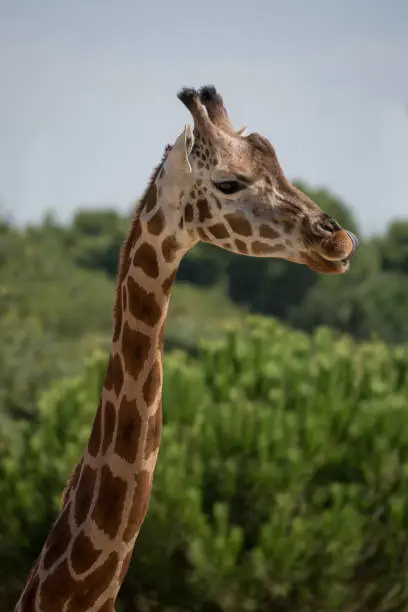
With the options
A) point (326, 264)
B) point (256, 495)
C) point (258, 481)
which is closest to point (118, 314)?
point (326, 264)

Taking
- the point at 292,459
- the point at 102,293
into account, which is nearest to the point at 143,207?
the point at 292,459

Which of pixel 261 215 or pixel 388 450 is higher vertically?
pixel 261 215

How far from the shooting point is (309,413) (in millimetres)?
8727

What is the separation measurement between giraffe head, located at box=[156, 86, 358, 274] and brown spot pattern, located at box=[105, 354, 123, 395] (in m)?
0.50

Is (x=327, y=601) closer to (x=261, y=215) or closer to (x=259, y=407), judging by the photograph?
(x=259, y=407)

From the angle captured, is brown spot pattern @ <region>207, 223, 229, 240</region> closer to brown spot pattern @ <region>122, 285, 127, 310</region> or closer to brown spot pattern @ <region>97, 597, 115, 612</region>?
brown spot pattern @ <region>122, 285, 127, 310</region>

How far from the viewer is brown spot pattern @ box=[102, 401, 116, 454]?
3822 mm

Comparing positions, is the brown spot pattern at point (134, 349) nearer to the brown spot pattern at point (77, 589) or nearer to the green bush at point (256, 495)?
the brown spot pattern at point (77, 589)

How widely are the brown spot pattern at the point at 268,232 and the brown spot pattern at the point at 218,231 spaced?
0.13 metres

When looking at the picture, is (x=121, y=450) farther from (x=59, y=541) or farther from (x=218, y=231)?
(x=218, y=231)

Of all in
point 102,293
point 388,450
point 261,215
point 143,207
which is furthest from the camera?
point 102,293

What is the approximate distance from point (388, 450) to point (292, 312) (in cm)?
2795

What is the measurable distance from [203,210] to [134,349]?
1.74 ft

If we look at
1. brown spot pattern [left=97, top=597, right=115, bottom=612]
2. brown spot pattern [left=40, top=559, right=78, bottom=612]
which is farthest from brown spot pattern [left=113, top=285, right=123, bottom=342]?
brown spot pattern [left=97, top=597, right=115, bottom=612]
